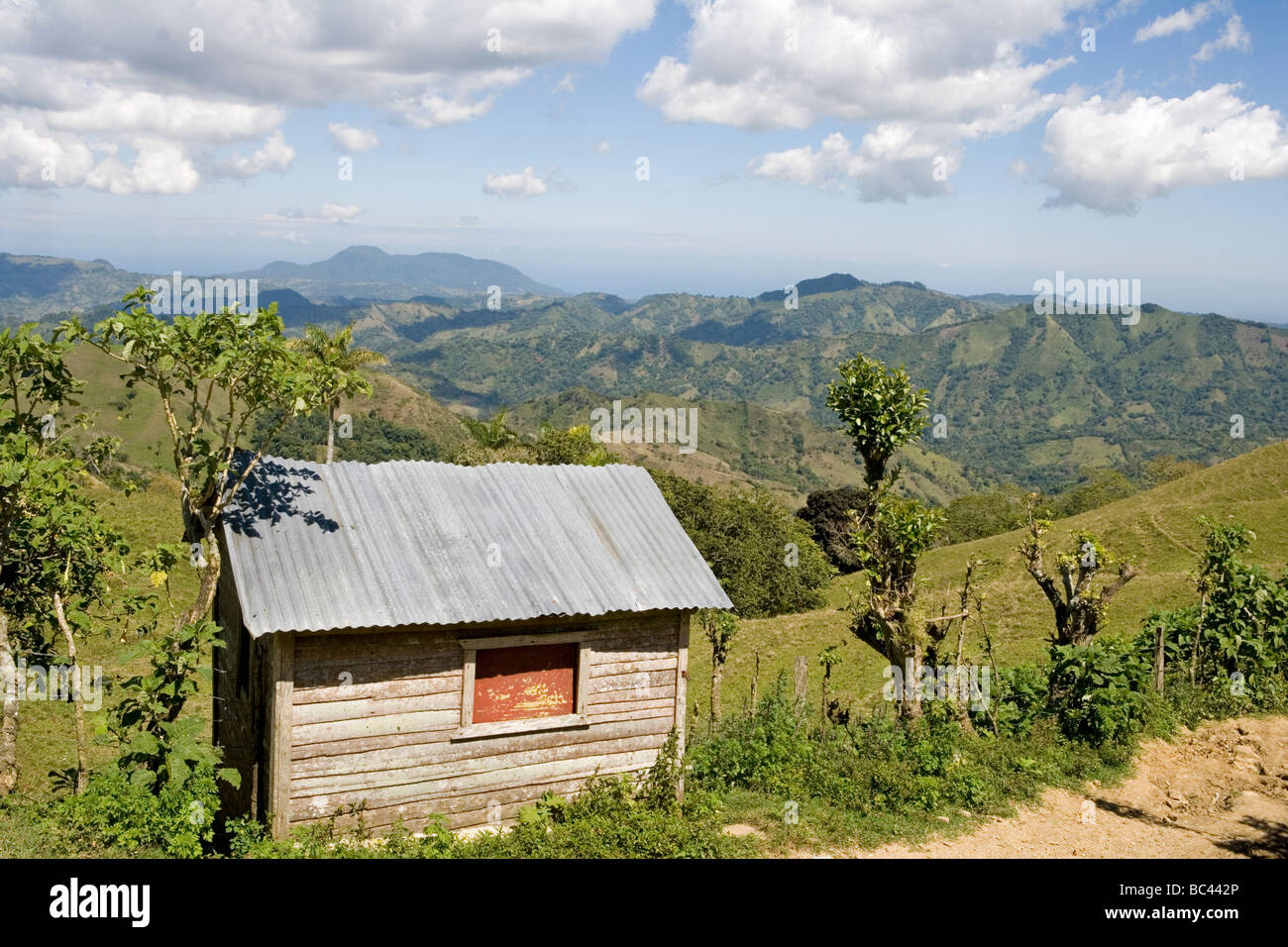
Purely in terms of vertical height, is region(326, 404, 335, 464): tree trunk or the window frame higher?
region(326, 404, 335, 464): tree trunk

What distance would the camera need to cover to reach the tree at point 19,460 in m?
10.1

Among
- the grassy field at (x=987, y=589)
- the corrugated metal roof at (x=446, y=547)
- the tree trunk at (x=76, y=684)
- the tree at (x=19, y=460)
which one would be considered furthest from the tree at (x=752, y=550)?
the tree at (x=19, y=460)

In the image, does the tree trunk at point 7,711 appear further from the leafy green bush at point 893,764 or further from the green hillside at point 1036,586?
the green hillside at point 1036,586

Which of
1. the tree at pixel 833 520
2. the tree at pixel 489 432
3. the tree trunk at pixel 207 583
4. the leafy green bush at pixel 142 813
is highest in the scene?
the tree at pixel 489 432

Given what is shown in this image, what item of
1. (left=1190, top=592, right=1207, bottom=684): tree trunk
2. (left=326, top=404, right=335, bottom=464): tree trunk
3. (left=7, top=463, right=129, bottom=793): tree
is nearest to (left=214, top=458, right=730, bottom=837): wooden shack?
(left=326, top=404, right=335, bottom=464): tree trunk

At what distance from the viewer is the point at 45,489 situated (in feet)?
33.2

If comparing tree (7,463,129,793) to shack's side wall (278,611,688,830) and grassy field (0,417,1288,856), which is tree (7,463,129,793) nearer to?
grassy field (0,417,1288,856)

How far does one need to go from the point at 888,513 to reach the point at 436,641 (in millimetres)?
7024

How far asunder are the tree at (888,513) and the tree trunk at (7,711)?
11686 millimetres

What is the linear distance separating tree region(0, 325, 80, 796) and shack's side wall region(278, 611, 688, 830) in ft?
11.6

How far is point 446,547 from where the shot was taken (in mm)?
11617

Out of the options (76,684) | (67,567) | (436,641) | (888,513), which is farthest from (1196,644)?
(67,567)

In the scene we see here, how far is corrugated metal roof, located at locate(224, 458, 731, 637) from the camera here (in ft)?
34.1
